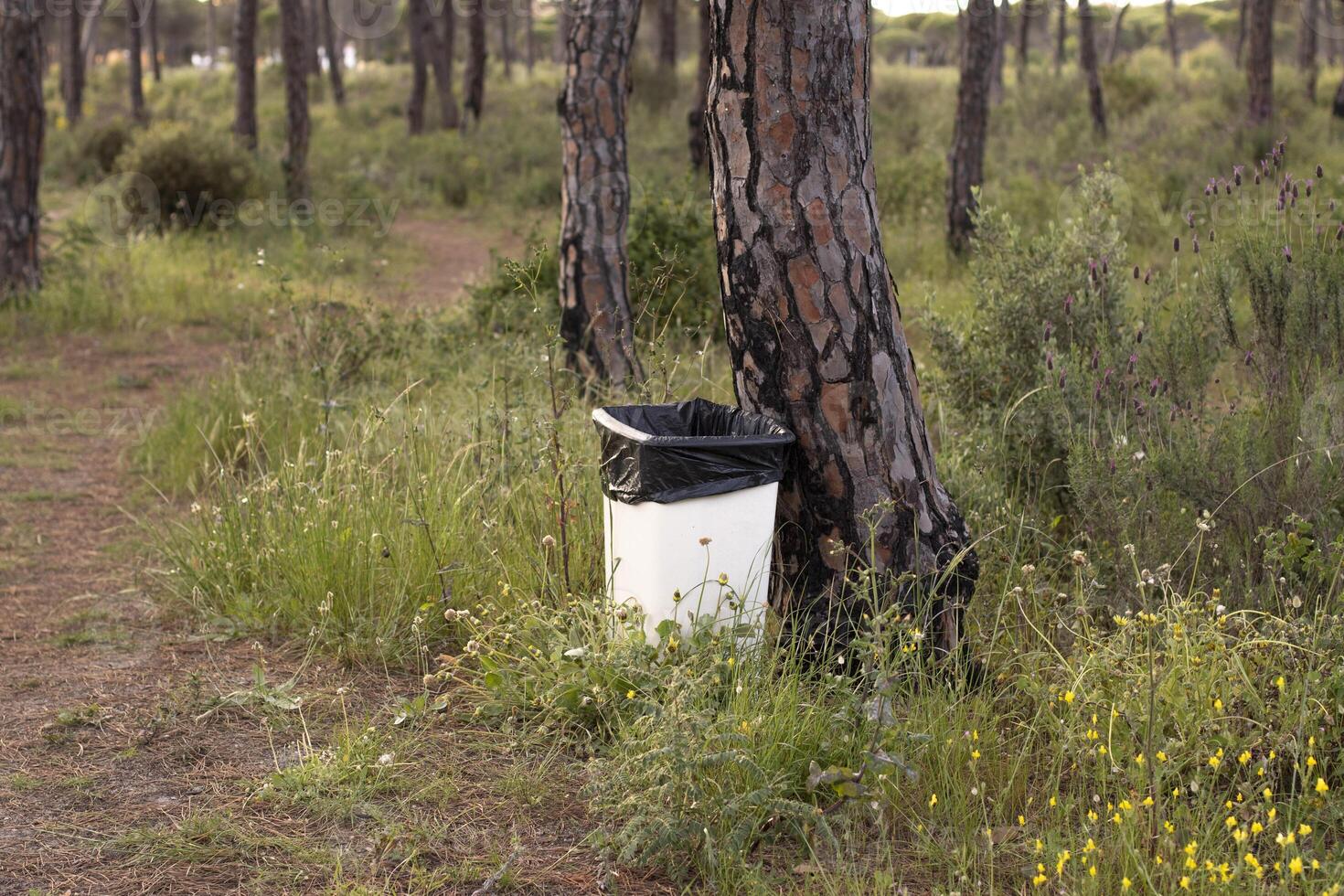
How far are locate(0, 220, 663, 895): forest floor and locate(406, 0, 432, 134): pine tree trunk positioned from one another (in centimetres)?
1736

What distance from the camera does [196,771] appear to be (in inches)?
116

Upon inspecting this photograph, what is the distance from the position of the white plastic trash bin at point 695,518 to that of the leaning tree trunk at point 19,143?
23.9 ft

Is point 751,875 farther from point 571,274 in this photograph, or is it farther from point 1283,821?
point 571,274

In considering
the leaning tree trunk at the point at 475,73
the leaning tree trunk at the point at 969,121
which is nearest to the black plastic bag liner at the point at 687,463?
the leaning tree trunk at the point at 969,121

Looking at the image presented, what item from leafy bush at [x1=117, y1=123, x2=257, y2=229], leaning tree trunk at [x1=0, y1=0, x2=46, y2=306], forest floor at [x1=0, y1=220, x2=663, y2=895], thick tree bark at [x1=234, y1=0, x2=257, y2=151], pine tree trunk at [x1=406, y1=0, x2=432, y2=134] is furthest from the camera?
pine tree trunk at [x1=406, y1=0, x2=432, y2=134]

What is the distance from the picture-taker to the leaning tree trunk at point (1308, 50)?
1727 cm

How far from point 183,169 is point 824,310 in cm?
1066

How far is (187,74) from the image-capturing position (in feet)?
125

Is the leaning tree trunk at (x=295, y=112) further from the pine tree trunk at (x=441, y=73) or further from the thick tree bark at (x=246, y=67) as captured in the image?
the pine tree trunk at (x=441, y=73)

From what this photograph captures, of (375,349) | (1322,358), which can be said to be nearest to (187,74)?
(375,349)

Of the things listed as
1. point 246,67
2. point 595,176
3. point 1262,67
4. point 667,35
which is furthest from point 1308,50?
point 595,176

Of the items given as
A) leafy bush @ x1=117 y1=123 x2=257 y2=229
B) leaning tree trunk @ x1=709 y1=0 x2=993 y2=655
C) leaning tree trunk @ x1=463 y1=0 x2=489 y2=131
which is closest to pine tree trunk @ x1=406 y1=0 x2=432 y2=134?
leaning tree trunk @ x1=463 y1=0 x2=489 y2=131

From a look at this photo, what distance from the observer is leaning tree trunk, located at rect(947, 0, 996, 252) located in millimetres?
9812

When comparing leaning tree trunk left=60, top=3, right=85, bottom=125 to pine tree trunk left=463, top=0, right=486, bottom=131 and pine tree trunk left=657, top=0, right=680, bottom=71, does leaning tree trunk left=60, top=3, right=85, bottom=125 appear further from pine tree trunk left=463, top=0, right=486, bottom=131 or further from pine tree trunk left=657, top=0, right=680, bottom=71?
pine tree trunk left=657, top=0, right=680, bottom=71
